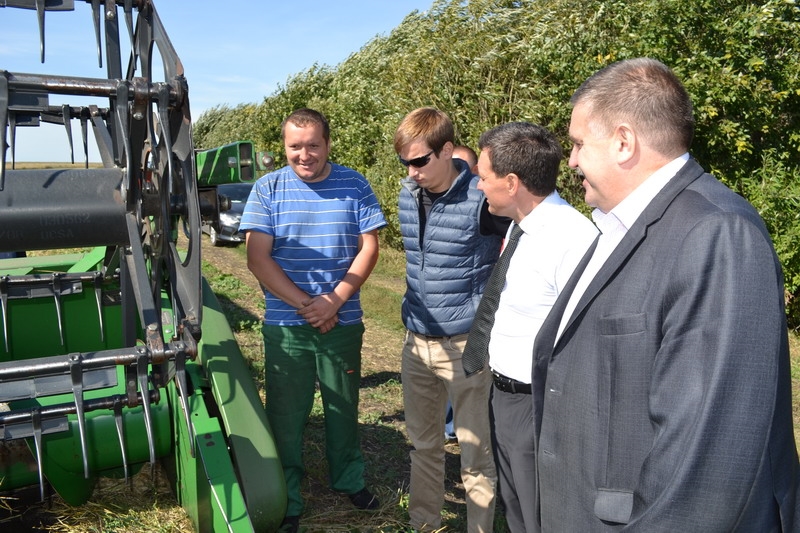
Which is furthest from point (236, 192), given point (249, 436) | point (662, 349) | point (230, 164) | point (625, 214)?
point (662, 349)

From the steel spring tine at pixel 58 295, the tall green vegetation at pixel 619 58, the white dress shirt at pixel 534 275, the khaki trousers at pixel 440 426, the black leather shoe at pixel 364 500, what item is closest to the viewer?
the white dress shirt at pixel 534 275

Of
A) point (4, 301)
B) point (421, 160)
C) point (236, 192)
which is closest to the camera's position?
point (421, 160)

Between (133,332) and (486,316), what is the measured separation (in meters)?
1.83

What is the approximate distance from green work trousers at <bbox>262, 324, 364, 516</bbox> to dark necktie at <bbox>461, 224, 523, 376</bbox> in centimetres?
74

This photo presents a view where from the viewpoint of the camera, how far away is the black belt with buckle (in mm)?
2520

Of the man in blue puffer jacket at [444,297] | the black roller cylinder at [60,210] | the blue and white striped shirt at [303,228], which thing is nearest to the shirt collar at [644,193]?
the man in blue puffer jacket at [444,297]

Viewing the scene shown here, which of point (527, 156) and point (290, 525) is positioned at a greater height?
point (527, 156)

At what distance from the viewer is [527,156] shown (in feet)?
8.54

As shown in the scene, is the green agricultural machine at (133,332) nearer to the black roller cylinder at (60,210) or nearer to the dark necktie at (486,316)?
the black roller cylinder at (60,210)

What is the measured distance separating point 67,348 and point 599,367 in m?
3.47

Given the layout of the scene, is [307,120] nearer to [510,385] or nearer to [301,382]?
[301,382]

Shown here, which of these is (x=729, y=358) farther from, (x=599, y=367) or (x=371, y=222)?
(x=371, y=222)

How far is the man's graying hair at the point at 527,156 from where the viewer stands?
2.60m

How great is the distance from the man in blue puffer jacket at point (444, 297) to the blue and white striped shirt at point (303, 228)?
328 millimetres
